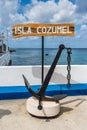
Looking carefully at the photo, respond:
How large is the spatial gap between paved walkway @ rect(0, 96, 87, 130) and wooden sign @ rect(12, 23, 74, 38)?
1396mm

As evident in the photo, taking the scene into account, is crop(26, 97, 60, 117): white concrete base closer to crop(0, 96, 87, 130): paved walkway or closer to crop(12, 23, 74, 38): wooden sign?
crop(0, 96, 87, 130): paved walkway

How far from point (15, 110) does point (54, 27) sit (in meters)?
1.74

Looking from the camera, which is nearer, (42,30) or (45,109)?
(45,109)

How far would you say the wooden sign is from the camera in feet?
14.2

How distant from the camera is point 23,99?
16.1 ft

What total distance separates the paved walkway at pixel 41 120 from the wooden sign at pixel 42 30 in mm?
1396

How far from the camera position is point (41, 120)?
12.6 ft

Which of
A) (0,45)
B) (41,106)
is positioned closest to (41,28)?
(41,106)

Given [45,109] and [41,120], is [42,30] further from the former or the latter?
[41,120]

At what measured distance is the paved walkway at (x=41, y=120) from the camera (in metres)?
3.55

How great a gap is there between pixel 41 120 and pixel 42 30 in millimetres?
1698

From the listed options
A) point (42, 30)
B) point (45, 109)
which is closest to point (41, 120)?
point (45, 109)

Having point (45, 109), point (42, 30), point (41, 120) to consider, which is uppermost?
point (42, 30)

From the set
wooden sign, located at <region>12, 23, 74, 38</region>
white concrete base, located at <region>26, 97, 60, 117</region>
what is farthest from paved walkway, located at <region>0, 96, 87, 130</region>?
wooden sign, located at <region>12, 23, 74, 38</region>
